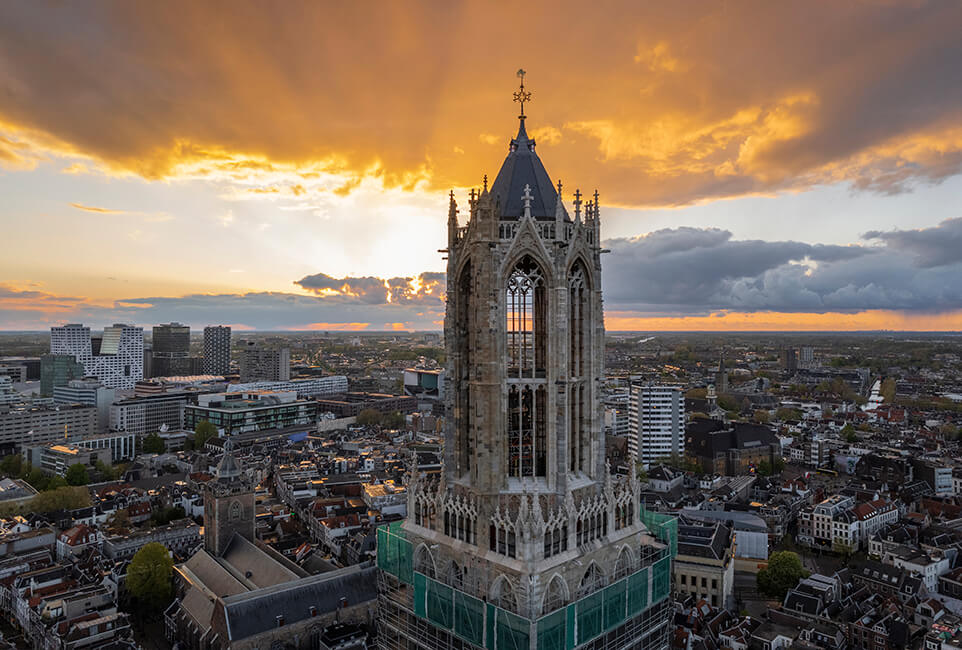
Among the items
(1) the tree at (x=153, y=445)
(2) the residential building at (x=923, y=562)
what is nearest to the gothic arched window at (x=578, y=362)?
(2) the residential building at (x=923, y=562)

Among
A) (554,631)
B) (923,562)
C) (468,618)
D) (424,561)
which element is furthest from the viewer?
(923,562)

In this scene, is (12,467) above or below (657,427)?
below

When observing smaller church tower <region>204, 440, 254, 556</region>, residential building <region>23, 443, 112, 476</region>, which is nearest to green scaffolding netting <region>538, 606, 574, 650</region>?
smaller church tower <region>204, 440, 254, 556</region>

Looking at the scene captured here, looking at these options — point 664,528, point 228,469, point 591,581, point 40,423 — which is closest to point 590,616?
point 591,581

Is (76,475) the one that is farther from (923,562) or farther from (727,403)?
(727,403)

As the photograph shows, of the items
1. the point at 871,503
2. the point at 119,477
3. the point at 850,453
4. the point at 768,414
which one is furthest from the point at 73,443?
the point at 768,414

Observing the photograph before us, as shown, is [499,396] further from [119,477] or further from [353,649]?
[119,477]

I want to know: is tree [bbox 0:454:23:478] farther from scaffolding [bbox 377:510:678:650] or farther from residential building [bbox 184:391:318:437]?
scaffolding [bbox 377:510:678:650]
